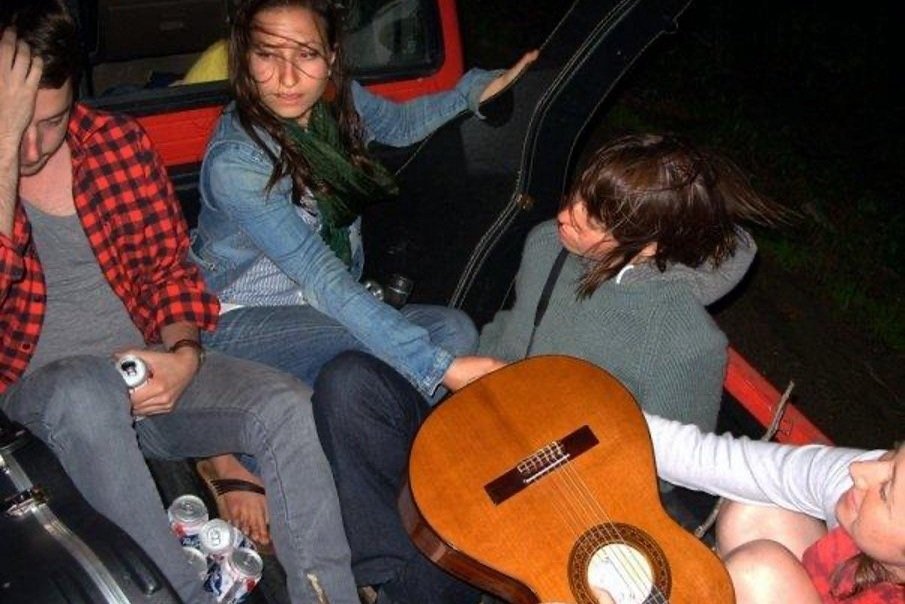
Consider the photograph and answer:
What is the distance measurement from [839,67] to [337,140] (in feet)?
20.2

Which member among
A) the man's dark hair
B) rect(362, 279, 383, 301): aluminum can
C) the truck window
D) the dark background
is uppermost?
the man's dark hair

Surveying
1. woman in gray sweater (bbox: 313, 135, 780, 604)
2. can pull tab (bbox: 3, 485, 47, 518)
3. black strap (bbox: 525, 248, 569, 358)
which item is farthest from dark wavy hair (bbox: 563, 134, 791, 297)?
can pull tab (bbox: 3, 485, 47, 518)

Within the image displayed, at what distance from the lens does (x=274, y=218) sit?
6.98 ft

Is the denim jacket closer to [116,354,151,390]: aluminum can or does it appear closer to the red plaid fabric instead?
[116,354,151,390]: aluminum can

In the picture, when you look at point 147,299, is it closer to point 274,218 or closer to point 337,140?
point 274,218

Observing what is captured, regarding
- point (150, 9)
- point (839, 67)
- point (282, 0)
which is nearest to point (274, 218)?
point (282, 0)

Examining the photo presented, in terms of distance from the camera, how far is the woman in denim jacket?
2.12 m

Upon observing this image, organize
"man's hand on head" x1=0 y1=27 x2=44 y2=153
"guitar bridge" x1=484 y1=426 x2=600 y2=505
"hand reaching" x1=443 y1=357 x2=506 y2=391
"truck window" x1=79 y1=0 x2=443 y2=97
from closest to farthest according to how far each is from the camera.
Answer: "man's hand on head" x1=0 y1=27 x2=44 y2=153
"guitar bridge" x1=484 y1=426 x2=600 y2=505
"hand reaching" x1=443 y1=357 x2=506 y2=391
"truck window" x1=79 y1=0 x2=443 y2=97

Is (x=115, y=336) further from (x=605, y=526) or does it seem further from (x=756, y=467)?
(x=756, y=467)

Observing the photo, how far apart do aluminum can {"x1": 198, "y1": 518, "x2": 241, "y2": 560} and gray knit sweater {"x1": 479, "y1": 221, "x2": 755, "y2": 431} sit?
0.85 meters

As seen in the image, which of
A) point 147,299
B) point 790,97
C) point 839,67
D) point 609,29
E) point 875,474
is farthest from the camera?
point 839,67

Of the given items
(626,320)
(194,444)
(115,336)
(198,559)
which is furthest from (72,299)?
(626,320)

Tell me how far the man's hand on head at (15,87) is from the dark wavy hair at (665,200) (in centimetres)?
109

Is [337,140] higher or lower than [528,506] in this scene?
higher
